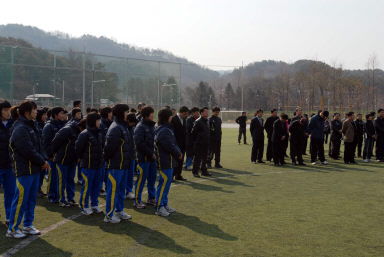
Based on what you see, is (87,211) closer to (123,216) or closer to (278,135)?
(123,216)

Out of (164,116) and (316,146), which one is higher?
(164,116)

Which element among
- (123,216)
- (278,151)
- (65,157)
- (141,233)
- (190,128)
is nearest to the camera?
(141,233)

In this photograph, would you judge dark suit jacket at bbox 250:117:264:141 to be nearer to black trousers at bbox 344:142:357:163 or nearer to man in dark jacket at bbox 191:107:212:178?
black trousers at bbox 344:142:357:163

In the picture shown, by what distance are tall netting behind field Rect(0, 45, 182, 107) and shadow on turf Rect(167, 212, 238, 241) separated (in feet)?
80.7

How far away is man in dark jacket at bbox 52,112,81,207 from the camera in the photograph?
747 centimetres

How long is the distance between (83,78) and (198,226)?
92.0 ft

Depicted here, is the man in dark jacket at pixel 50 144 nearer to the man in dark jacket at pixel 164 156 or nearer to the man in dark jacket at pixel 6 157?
the man in dark jacket at pixel 6 157

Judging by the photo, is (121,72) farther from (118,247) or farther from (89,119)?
(118,247)

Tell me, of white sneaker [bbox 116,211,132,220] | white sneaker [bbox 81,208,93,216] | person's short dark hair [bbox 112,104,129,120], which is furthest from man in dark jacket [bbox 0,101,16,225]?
white sneaker [bbox 116,211,132,220]

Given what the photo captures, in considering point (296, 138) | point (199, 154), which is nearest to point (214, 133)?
point (199, 154)

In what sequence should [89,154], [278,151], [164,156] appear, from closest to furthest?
1. [89,154]
2. [164,156]
3. [278,151]

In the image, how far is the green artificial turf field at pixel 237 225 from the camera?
17.1 ft

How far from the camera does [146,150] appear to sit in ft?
22.9

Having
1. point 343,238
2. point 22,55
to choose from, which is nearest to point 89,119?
point 343,238
